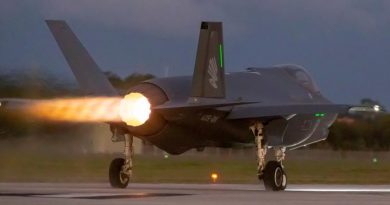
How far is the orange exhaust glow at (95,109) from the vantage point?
2784 centimetres

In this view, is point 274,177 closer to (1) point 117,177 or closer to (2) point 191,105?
(2) point 191,105

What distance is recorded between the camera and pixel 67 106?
28.5 meters

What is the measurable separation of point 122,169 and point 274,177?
4.55m

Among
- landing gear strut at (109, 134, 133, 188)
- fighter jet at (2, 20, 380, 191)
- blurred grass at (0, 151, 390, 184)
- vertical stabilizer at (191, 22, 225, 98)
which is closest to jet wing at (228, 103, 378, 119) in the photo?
fighter jet at (2, 20, 380, 191)

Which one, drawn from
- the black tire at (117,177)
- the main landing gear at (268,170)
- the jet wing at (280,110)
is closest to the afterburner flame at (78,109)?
the black tire at (117,177)

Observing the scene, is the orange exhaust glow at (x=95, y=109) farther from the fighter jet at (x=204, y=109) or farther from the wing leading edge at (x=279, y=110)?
the wing leading edge at (x=279, y=110)

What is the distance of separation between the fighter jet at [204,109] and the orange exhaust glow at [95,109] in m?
0.03

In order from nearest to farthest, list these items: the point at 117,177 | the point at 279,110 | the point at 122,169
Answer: the point at 279,110 → the point at 117,177 → the point at 122,169

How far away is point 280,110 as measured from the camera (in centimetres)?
2902

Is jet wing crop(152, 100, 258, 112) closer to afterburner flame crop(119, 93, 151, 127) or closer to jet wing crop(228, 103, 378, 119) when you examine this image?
afterburner flame crop(119, 93, 151, 127)

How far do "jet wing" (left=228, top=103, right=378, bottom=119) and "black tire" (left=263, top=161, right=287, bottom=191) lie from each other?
1488mm

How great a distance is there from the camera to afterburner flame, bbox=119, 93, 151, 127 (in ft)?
91.2

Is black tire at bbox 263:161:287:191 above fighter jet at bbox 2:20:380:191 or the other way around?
the other way around

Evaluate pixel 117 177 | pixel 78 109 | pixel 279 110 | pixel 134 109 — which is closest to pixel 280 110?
pixel 279 110
